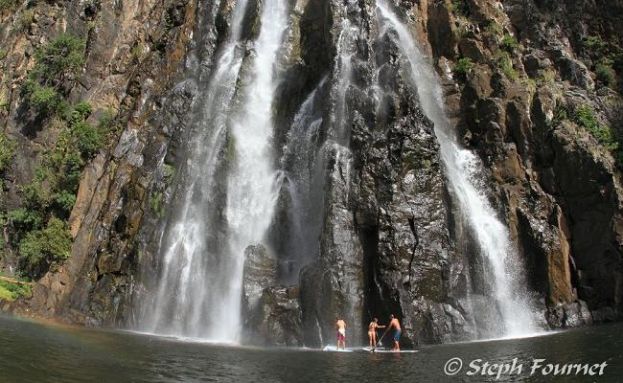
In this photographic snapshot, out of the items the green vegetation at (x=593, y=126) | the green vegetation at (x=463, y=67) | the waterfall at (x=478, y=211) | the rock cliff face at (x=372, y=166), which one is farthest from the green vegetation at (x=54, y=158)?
the green vegetation at (x=593, y=126)

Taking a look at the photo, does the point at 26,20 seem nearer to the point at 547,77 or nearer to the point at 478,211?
the point at 478,211

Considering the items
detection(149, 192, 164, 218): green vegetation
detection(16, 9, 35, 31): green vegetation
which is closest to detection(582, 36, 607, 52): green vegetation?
detection(149, 192, 164, 218): green vegetation

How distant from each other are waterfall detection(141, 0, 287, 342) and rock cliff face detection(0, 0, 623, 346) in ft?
2.76

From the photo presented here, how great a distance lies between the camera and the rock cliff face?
82.9 ft

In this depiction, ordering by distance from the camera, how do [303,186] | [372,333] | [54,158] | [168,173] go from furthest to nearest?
[54,158] → [168,173] → [303,186] → [372,333]

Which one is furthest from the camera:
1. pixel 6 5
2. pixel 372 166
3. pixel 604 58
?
pixel 6 5

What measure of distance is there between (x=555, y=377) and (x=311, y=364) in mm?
7263

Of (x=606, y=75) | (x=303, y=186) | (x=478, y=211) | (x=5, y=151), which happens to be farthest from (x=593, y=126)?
(x=5, y=151)

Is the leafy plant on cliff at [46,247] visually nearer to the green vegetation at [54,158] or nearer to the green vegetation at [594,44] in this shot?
the green vegetation at [54,158]

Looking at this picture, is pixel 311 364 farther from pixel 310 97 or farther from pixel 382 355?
pixel 310 97

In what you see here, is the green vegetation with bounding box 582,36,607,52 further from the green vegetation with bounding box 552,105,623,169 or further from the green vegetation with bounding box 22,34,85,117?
the green vegetation with bounding box 22,34,85,117

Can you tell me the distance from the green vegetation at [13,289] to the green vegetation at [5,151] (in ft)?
37.3

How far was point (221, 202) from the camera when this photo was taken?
32.6 meters

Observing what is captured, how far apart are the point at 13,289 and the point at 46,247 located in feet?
11.7
